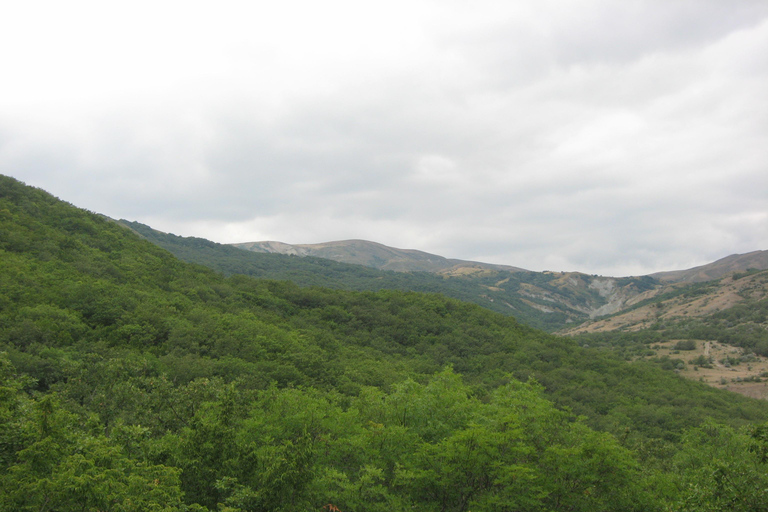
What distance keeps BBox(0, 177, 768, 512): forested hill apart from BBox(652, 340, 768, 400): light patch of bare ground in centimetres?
1840

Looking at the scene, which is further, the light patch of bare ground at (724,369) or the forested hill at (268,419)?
the light patch of bare ground at (724,369)

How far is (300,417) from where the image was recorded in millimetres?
19594

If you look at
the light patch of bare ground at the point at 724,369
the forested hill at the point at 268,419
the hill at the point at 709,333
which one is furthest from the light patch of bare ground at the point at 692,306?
the forested hill at the point at 268,419

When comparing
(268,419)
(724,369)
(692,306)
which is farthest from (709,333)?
(268,419)

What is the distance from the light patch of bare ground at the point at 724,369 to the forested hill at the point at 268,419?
724 inches

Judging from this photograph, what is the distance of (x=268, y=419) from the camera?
1991cm

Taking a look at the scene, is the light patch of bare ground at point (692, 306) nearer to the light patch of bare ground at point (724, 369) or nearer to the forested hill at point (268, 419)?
the light patch of bare ground at point (724, 369)

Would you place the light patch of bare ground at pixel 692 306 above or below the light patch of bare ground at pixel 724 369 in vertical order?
above

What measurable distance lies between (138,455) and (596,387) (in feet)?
201

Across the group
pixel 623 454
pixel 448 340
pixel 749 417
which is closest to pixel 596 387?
pixel 749 417

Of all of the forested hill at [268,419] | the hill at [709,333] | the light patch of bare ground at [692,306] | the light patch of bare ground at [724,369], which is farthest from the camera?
the light patch of bare ground at [692,306]

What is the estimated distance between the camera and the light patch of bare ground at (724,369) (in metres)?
77.8

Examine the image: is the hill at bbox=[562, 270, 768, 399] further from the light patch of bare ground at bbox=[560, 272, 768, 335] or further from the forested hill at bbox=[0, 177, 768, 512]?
the forested hill at bbox=[0, 177, 768, 512]

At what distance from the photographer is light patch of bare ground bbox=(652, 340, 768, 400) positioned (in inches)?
3061
